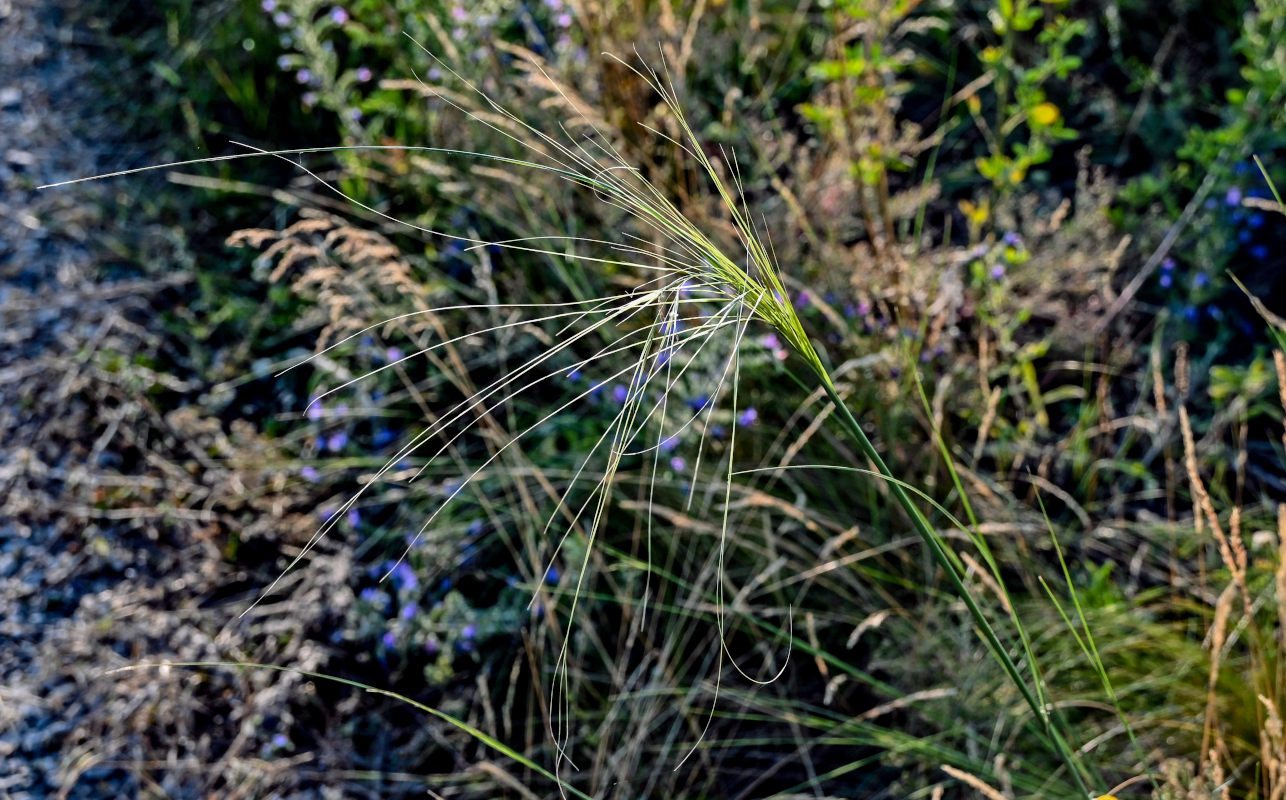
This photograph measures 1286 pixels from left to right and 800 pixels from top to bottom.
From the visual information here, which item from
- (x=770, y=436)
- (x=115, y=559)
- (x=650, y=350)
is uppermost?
(x=650, y=350)

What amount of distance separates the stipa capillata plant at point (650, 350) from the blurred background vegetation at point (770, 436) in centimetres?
6

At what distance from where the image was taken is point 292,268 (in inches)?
115

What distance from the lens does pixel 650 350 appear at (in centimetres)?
216

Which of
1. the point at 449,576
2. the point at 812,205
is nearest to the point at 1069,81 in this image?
the point at 812,205

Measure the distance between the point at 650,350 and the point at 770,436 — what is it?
11.9 inches

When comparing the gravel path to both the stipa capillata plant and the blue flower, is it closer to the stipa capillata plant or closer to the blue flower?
the blue flower

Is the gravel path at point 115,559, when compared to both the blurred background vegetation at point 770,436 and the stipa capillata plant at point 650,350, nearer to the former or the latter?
the blurred background vegetation at point 770,436

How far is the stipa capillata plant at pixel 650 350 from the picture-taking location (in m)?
0.88

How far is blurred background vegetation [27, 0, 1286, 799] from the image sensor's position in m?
1.81

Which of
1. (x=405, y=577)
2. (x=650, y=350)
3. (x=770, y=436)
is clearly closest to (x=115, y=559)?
(x=405, y=577)

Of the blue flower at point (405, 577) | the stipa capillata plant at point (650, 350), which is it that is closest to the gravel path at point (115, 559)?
the blue flower at point (405, 577)

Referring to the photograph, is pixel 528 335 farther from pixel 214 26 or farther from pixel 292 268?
pixel 214 26

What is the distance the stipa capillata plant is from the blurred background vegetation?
57 millimetres

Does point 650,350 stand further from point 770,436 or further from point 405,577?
point 405,577
